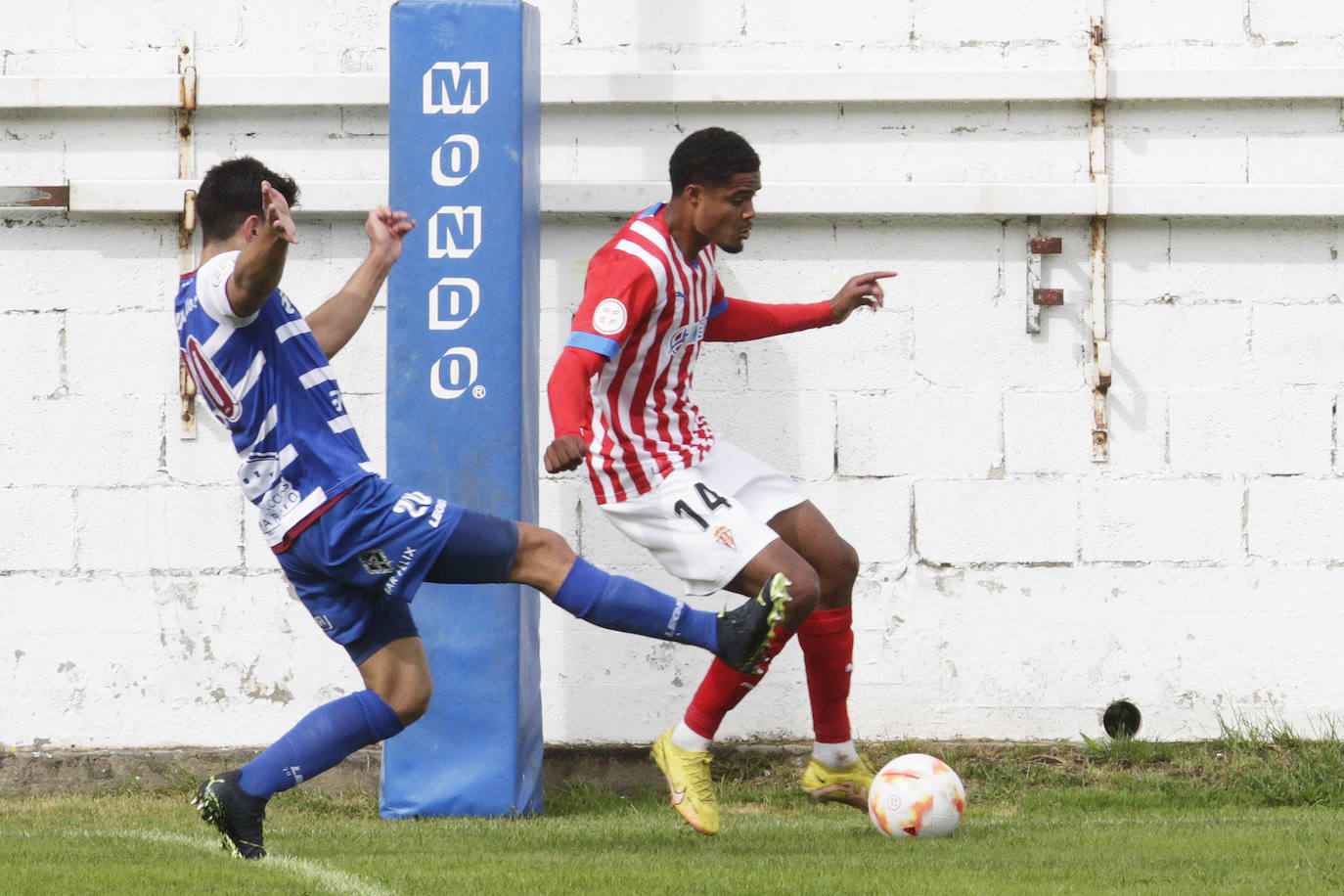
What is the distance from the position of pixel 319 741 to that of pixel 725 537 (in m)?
1.31

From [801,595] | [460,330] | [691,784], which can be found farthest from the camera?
[460,330]

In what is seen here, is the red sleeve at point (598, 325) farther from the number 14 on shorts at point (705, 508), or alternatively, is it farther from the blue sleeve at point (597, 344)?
the number 14 on shorts at point (705, 508)

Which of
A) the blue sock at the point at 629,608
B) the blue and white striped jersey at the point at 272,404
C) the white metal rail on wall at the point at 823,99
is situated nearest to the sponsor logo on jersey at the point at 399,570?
the blue and white striped jersey at the point at 272,404

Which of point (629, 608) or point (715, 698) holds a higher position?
point (629, 608)

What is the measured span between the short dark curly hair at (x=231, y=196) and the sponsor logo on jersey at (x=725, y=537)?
5.10ft

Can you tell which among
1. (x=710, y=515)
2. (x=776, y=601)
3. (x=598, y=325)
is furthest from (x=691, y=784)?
(x=598, y=325)

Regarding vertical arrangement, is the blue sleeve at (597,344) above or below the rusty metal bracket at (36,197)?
below

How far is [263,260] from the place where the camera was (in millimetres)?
3588

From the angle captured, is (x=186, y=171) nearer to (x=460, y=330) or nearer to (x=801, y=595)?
(x=460, y=330)

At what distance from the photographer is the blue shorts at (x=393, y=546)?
3811 millimetres

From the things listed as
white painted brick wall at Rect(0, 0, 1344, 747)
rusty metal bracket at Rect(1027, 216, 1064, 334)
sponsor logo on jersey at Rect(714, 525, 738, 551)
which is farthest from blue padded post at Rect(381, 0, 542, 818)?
rusty metal bracket at Rect(1027, 216, 1064, 334)

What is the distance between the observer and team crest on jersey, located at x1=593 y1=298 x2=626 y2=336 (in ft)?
14.6

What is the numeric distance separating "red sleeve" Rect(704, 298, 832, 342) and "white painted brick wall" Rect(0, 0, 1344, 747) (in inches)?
30.2

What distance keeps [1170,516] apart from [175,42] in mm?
4339
